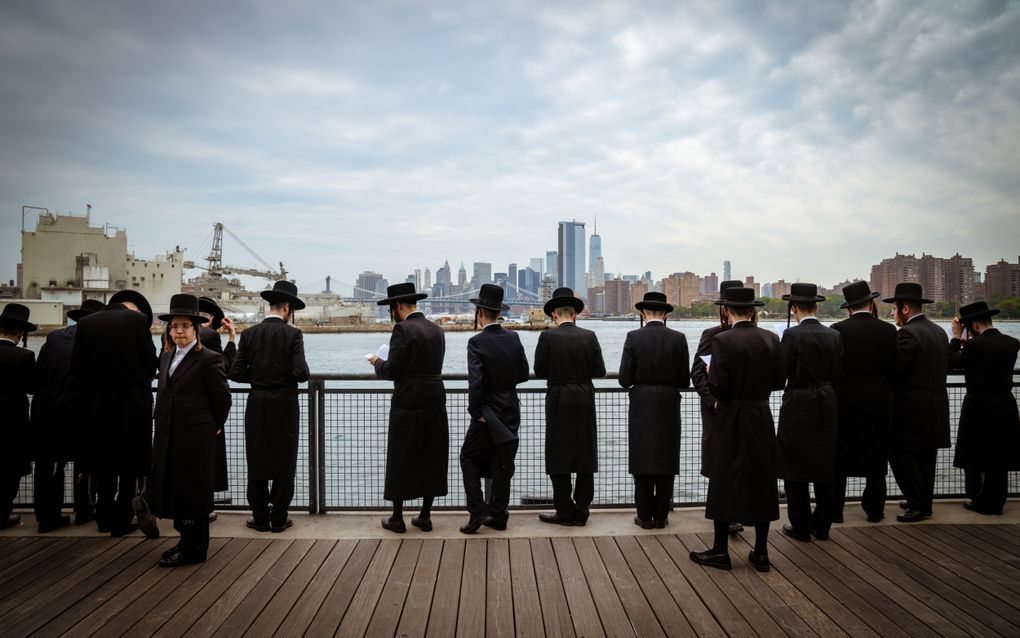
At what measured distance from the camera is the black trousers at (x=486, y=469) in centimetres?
432

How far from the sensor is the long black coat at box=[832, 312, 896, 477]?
439 cm

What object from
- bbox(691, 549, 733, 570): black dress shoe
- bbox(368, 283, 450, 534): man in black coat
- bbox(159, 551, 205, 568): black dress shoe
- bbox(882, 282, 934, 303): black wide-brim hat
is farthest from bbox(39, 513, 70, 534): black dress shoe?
bbox(882, 282, 934, 303): black wide-brim hat

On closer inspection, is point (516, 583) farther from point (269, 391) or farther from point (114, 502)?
point (114, 502)

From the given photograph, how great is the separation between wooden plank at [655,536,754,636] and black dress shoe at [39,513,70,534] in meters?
4.55

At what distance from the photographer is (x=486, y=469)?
14.5ft

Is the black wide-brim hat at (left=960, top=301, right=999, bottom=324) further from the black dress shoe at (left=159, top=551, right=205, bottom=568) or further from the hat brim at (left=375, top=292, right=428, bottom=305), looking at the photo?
the black dress shoe at (left=159, top=551, right=205, bottom=568)

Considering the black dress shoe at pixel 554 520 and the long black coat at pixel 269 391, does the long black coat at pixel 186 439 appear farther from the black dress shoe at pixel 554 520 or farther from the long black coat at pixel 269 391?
the black dress shoe at pixel 554 520

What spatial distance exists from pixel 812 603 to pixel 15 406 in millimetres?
5614

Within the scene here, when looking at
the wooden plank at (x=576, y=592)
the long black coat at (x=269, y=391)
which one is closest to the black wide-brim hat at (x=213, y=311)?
the long black coat at (x=269, y=391)

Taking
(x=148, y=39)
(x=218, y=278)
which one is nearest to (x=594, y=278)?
(x=218, y=278)

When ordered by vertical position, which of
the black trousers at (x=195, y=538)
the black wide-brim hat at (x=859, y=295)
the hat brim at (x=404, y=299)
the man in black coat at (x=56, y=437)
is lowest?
the black trousers at (x=195, y=538)

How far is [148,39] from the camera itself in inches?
444

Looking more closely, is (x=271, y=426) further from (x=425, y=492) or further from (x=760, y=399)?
(x=760, y=399)

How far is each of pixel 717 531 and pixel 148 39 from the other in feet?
44.0
